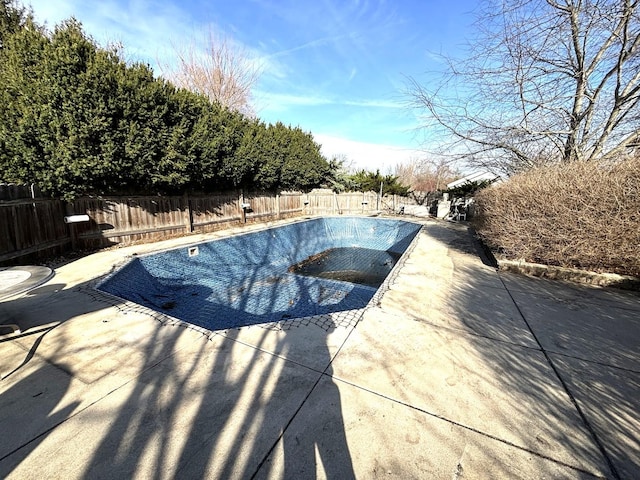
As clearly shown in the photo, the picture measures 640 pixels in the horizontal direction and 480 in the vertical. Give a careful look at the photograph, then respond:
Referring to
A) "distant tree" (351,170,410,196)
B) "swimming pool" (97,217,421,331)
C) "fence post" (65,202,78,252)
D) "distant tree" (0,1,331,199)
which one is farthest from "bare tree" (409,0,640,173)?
"distant tree" (351,170,410,196)

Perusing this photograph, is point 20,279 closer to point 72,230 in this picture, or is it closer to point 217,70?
point 72,230

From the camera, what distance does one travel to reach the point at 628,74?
5547 millimetres

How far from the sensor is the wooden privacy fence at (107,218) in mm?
4457

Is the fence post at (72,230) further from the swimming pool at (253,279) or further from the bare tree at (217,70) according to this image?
the bare tree at (217,70)

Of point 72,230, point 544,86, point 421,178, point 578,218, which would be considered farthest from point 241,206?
point 421,178

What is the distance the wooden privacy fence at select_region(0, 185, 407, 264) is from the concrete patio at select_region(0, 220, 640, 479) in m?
2.23

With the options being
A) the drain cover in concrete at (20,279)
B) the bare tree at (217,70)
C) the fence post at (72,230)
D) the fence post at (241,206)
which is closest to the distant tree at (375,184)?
the bare tree at (217,70)

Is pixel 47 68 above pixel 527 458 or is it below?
above

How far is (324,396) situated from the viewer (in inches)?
71.9

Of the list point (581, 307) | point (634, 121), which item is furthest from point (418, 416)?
point (634, 121)

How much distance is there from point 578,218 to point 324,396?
494cm

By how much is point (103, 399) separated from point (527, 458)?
8.61 ft

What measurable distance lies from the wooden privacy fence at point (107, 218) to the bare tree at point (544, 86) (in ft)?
23.4

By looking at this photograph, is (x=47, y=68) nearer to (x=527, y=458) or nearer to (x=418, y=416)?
(x=418, y=416)
